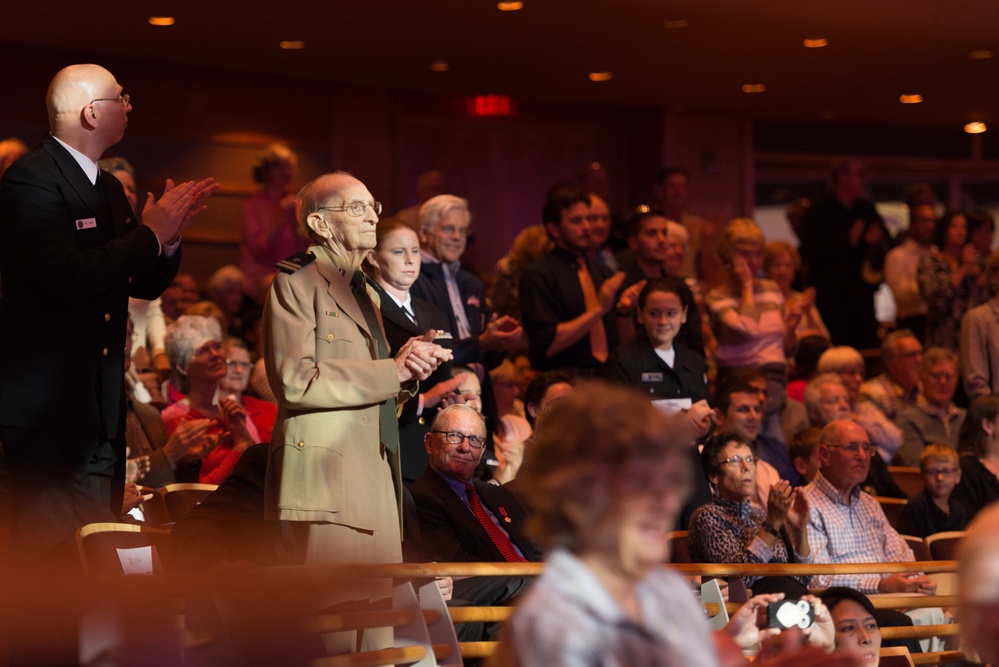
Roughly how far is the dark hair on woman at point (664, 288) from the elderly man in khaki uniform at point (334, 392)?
258 centimetres

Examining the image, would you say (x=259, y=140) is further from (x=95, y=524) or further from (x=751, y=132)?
(x=95, y=524)

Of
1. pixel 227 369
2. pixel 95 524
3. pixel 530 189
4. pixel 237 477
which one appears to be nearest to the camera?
pixel 95 524

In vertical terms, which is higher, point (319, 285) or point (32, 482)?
point (319, 285)

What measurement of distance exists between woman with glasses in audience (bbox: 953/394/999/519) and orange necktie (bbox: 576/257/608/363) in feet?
5.38

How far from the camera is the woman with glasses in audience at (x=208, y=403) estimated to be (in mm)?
5340

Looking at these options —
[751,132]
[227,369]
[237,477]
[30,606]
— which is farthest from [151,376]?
[751,132]

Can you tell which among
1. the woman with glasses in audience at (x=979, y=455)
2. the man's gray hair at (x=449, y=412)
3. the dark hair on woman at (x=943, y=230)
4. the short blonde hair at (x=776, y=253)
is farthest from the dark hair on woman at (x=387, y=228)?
the dark hair on woman at (x=943, y=230)

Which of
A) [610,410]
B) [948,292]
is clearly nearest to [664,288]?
[948,292]

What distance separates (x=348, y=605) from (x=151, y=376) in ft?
9.87

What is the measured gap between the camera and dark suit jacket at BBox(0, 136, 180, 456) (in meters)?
3.66

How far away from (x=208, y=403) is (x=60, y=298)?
2.21 metres

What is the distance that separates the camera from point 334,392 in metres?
3.60

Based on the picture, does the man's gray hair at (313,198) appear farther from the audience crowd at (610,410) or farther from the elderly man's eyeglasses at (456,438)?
the elderly man's eyeglasses at (456,438)

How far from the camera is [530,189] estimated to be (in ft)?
41.1
